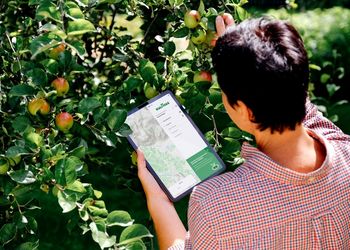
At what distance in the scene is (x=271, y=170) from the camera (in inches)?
65.7

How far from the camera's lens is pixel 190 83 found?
2.20m

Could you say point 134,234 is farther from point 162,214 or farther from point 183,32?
point 183,32

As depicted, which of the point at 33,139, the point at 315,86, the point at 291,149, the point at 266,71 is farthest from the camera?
the point at 315,86

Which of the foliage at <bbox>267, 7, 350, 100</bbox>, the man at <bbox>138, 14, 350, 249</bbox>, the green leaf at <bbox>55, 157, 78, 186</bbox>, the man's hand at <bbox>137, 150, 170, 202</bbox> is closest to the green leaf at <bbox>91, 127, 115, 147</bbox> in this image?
the man's hand at <bbox>137, 150, 170, 202</bbox>

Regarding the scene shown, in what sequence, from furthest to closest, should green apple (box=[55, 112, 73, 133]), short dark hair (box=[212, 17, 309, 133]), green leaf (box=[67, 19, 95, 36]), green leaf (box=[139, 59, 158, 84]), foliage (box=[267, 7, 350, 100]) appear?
foliage (box=[267, 7, 350, 100]), green leaf (box=[139, 59, 158, 84]), green apple (box=[55, 112, 73, 133]), green leaf (box=[67, 19, 95, 36]), short dark hair (box=[212, 17, 309, 133])

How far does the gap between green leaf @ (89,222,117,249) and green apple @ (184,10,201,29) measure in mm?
593

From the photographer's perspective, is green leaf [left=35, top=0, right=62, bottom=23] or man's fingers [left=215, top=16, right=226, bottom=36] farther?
man's fingers [left=215, top=16, right=226, bottom=36]

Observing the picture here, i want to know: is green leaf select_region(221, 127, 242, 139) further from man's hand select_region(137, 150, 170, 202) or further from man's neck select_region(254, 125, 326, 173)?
man's neck select_region(254, 125, 326, 173)

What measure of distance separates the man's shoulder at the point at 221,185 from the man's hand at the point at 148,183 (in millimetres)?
310

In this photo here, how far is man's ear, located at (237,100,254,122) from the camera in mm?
1651

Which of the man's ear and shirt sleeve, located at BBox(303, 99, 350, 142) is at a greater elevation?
the man's ear

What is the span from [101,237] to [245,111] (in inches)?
20.5

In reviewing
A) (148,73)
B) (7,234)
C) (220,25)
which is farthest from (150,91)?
(7,234)

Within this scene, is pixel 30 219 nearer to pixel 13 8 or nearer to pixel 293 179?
pixel 293 179
